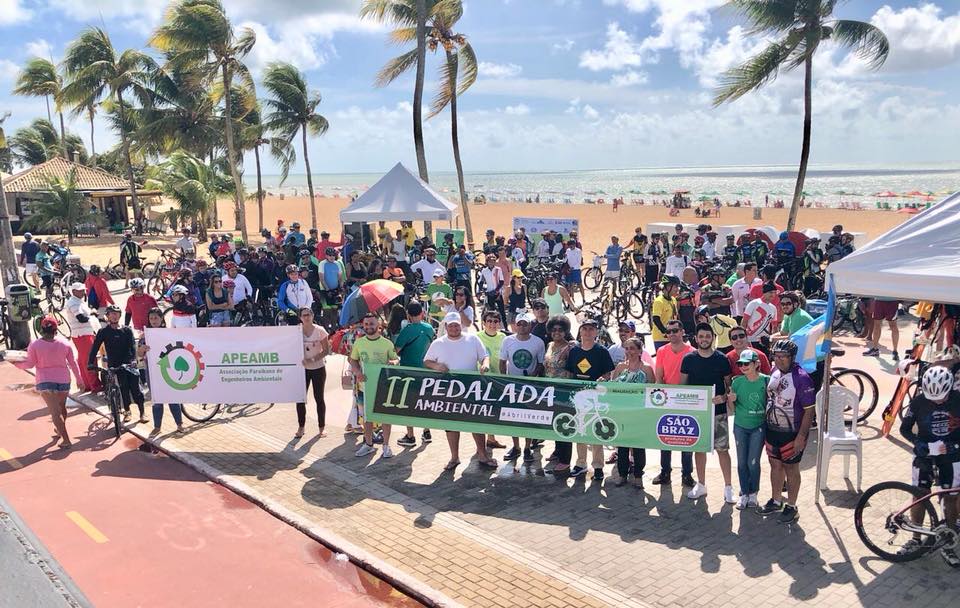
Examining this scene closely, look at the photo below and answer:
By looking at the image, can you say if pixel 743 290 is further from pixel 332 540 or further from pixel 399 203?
pixel 399 203

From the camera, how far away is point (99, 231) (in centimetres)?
4234

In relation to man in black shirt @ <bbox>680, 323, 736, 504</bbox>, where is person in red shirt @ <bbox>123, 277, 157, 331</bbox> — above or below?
above

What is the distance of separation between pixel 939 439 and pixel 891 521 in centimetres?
85

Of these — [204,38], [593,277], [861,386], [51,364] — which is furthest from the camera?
[204,38]

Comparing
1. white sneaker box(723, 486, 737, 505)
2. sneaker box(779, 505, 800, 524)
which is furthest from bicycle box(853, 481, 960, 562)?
white sneaker box(723, 486, 737, 505)

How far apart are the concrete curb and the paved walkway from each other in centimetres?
5

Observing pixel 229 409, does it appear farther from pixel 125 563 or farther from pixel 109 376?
pixel 125 563

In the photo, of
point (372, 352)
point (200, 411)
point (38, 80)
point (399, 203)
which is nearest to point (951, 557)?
point (372, 352)

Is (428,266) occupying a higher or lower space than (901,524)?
higher

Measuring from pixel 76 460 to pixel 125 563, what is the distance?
3.38 metres

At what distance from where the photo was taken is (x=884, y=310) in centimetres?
1289

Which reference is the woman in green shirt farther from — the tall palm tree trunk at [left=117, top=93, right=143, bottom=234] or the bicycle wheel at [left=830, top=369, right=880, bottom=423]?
the tall palm tree trunk at [left=117, top=93, right=143, bottom=234]

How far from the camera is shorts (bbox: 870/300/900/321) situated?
41.8 feet

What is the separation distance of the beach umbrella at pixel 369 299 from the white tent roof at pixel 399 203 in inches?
332
